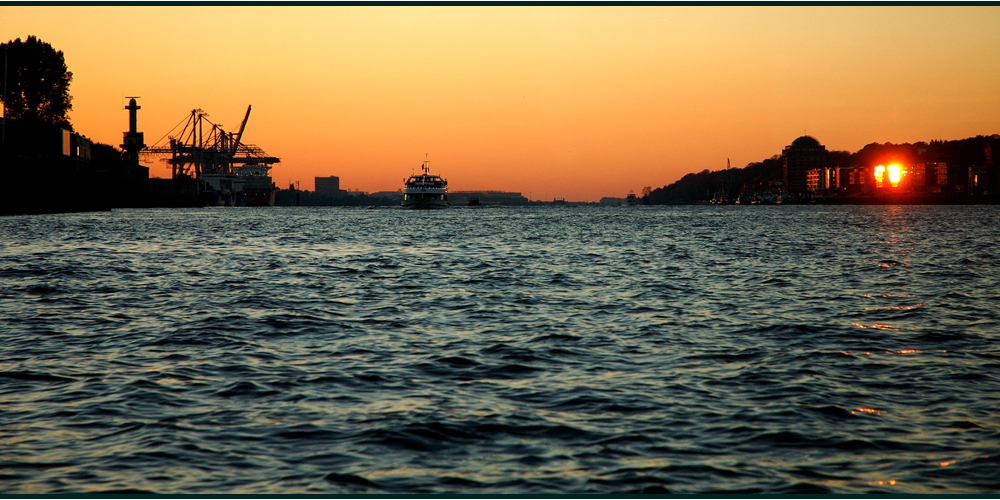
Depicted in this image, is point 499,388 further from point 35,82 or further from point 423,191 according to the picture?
point 423,191

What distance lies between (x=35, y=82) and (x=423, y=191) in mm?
63368

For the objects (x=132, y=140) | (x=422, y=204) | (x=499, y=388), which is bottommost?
(x=499, y=388)

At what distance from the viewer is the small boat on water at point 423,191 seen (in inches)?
5861

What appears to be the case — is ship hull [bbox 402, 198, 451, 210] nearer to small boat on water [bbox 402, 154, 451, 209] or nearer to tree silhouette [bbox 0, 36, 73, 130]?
small boat on water [bbox 402, 154, 451, 209]

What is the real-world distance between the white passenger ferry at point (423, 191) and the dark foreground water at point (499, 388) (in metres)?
127

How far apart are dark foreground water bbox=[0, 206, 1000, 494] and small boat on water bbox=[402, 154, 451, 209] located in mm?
126783

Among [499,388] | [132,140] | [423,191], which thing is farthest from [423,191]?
[499,388]

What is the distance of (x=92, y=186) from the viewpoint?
104 metres

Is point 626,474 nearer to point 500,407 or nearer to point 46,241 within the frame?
point 500,407

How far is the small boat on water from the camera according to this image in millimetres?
148875

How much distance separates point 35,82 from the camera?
104 meters

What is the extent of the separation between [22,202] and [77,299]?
6523 cm

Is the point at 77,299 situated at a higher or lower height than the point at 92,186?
lower

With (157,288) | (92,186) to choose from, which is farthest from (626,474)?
(92,186)
